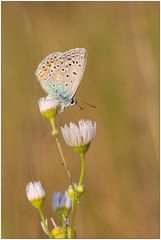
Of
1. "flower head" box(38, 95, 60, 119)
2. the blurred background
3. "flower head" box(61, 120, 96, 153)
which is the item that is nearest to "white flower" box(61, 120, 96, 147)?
"flower head" box(61, 120, 96, 153)

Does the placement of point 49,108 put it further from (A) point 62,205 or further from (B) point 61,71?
(A) point 62,205

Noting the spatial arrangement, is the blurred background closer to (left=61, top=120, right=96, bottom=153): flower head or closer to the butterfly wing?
the butterfly wing

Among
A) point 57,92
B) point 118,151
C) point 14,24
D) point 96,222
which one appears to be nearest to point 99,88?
point 118,151

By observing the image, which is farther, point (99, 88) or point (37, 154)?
point (99, 88)

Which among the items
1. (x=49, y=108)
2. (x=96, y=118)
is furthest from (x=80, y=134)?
(x=96, y=118)

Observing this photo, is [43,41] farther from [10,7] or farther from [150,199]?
[150,199]

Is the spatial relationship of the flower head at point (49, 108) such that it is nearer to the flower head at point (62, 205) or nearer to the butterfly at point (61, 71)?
the butterfly at point (61, 71)
